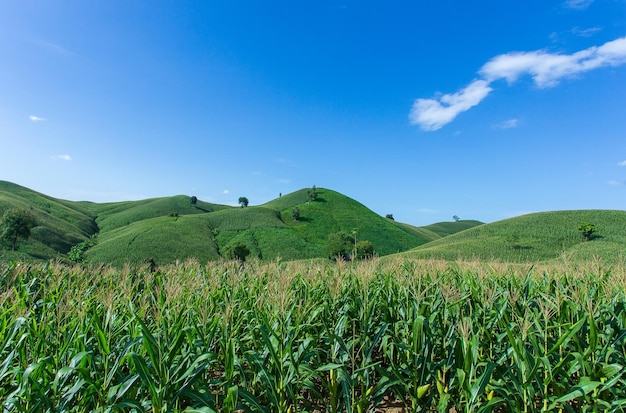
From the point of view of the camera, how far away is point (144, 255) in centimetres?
5281

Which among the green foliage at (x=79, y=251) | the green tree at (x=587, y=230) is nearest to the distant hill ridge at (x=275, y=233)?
the green tree at (x=587, y=230)

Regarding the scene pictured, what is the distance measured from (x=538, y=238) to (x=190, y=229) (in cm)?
6477

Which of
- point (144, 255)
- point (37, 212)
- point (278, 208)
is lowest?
point (144, 255)

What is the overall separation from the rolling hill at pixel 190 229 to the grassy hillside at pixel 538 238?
11194mm

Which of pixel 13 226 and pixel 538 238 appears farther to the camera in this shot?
pixel 538 238

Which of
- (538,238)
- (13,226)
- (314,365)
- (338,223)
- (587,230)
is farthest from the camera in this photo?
(338,223)

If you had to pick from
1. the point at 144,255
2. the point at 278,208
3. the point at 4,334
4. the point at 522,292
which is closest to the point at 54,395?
the point at 4,334

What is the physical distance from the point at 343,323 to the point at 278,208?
96.4 m

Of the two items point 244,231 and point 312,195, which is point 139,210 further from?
point 312,195

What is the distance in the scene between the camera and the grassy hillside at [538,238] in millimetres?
39906

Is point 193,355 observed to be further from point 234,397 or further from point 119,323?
point 119,323

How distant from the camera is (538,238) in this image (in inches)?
1795

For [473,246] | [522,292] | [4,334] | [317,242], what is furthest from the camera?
[317,242]

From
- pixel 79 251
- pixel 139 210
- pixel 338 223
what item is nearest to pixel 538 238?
pixel 338 223
